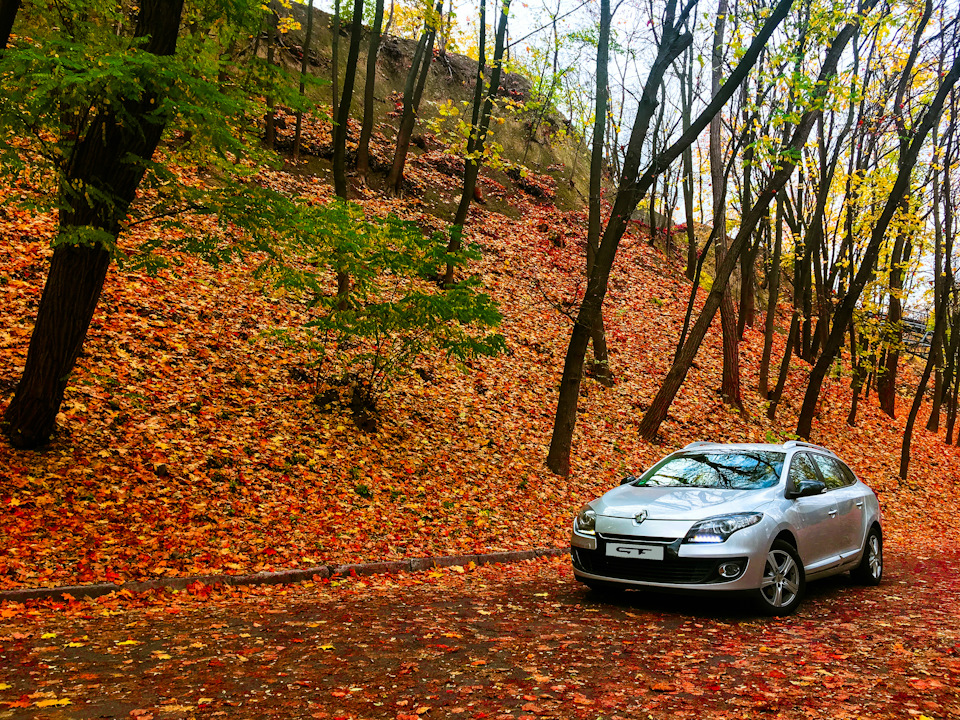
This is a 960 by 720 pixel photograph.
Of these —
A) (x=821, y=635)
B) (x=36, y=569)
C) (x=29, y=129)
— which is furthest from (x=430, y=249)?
(x=821, y=635)

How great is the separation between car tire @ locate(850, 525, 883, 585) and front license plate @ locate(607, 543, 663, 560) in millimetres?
3384

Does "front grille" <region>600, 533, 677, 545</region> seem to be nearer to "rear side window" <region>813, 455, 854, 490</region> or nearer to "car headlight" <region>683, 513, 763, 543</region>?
"car headlight" <region>683, 513, 763, 543</region>

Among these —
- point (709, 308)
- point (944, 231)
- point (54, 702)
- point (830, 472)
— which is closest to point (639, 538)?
point (830, 472)

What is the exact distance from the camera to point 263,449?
912cm

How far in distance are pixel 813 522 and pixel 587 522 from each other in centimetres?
224

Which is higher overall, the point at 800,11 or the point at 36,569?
the point at 800,11

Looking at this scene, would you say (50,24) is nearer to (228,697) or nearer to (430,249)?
(430,249)

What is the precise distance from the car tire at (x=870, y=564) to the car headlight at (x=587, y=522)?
3544 millimetres

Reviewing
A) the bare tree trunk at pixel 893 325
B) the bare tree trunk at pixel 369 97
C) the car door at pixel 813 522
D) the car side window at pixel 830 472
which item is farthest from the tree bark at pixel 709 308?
the bare tree trunk at pixel 369 97

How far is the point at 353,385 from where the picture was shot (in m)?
11.5

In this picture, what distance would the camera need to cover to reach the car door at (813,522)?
6.38 m

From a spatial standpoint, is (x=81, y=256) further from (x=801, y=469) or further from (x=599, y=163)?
(x=599, y=163)

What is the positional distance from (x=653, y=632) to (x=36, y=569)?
17.3ft

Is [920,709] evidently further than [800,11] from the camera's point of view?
No
